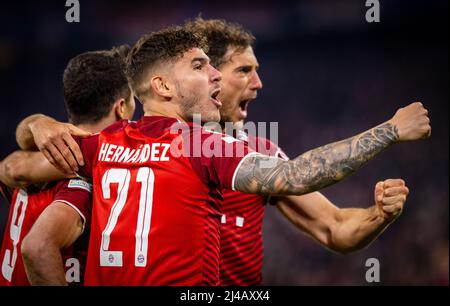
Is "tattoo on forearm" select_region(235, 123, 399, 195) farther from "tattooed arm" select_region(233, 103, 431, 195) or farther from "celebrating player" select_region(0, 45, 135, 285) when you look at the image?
"celebrating player" select_region(0, 45, 135, 285)

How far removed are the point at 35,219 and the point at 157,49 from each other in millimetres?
1234

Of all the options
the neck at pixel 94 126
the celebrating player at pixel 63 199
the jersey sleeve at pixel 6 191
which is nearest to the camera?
the celebrating player at pixel 63 199

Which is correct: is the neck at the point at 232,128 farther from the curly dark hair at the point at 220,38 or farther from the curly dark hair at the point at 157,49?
the curly dark hair at the point at 157,49

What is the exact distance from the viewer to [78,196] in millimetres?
2951

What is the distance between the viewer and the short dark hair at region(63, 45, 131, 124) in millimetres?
3506

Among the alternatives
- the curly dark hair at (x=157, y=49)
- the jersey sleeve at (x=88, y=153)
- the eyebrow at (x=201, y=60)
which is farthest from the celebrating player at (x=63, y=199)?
the eyebrow at (x=201, y=60)

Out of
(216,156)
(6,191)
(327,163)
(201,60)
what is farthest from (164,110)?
(6,191)

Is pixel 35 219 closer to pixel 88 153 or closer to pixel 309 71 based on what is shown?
pixel 88 153

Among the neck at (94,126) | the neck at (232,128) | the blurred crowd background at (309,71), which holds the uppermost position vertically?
the blurred crowd background at (309,71)

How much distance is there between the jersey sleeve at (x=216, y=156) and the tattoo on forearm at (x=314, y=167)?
4 centimetres

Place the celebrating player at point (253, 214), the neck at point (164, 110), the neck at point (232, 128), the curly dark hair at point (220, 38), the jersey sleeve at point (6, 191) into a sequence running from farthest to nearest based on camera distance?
1. the curly dark hair at point (220, 38)
2. the neck at point (232, 128)
3. the jersey sleeve at point (6, 191)
4. the celebrating player at point (253, 214)
5. the neck at point (164, 110)

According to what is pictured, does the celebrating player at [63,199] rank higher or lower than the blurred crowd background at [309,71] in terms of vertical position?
lower

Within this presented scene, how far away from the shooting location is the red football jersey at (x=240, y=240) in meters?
3.38

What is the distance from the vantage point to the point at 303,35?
12258 mm
